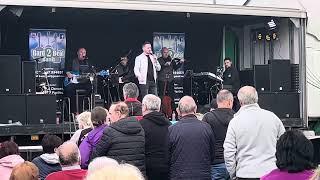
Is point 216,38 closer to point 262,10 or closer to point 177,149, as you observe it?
point 262,10

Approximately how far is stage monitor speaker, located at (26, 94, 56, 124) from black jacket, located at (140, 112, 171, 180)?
4.10 m

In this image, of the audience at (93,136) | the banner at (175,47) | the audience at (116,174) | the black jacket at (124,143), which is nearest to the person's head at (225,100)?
the black jacket at (124,143)

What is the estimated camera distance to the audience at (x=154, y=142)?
5.96 meters

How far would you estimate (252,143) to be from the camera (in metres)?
5.47

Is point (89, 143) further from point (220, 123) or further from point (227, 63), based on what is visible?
point (227, 63)

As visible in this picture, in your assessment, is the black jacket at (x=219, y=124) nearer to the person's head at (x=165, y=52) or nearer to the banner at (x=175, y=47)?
the person's head at (x=165, y=52)

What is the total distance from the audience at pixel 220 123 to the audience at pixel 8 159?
2.01 metres

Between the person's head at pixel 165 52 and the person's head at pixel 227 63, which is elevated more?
the person's head at pixel 165 52

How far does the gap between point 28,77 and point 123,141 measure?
550 cm

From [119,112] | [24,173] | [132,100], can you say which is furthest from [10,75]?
[24,173]

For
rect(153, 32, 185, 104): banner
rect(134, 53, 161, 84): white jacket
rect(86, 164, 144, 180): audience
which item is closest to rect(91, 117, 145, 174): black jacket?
rect(86, 164, 144, 180): audience

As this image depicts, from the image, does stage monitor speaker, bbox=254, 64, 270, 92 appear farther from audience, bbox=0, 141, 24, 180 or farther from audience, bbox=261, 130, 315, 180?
audience, bbox=261, 130, 315, 180

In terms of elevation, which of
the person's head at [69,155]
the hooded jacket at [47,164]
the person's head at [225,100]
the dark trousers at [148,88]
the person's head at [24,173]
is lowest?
the hooded jacket at [47,164]

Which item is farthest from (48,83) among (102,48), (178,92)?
(178,92)
